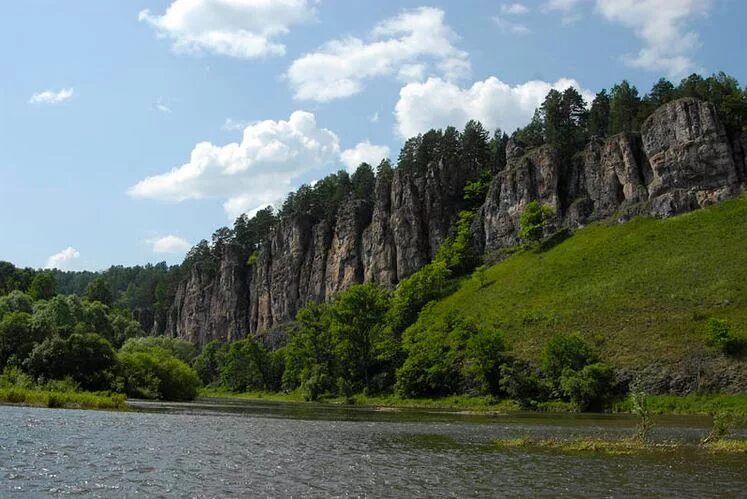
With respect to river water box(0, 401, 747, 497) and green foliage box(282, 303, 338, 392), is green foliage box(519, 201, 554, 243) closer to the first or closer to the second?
green foliage box(282, 303, 338, 392)

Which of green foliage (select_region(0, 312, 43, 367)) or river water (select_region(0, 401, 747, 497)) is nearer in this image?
river water (select_region(0, 401, 747, 497))

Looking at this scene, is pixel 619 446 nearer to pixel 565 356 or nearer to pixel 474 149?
pixel 565 356

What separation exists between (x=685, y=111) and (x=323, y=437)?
120m

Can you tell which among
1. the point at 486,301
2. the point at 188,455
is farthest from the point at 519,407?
the point at 188,455

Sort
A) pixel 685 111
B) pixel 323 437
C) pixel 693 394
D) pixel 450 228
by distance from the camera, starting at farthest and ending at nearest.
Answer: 1. pixel 450 228
2. pixel 685 111
3. pixel 693 394
4. pixel 323 437

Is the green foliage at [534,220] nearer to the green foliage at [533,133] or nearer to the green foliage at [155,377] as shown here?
the green foliage at [533,133]

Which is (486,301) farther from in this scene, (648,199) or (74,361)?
(74,361)

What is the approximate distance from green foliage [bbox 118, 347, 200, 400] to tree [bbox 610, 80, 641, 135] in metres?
112

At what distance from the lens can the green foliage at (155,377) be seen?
9000cm

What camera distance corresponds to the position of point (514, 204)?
16150 cm

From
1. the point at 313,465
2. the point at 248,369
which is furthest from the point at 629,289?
the point at 248,369

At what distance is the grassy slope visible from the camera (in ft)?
300

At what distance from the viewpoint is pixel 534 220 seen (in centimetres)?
14988

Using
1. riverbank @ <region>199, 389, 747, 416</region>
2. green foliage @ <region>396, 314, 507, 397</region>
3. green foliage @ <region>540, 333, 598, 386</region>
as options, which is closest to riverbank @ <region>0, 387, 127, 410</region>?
riverbank @ <region>199, 389, 747, 416</region>
